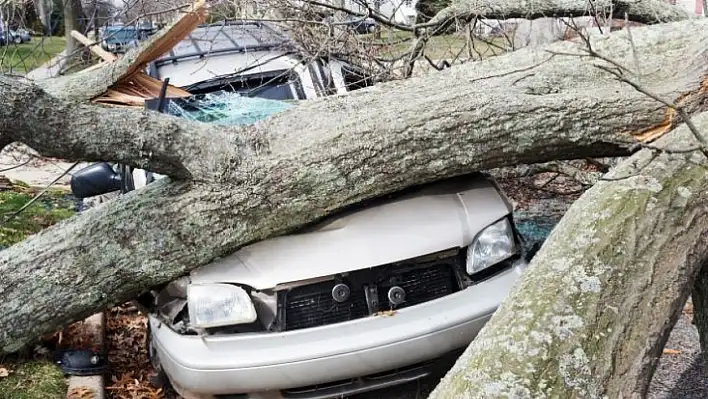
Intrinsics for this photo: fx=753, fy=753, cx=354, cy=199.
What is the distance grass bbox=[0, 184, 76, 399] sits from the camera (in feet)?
11.5

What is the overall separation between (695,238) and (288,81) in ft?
10.5

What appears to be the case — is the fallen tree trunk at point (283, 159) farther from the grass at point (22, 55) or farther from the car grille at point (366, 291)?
the grass at point (22, 55)

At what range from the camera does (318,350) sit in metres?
3.05

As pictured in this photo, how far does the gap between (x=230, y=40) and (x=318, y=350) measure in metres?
3.53

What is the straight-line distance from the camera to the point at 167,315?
3.40m

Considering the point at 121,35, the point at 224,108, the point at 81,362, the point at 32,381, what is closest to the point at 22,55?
the point at 121,35

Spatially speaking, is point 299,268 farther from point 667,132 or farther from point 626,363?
point 667,132

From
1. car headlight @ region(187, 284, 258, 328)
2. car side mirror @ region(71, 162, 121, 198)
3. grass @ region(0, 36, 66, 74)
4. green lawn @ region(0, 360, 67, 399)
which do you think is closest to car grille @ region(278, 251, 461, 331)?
car headlight @ region(187, 284, 258, 328)

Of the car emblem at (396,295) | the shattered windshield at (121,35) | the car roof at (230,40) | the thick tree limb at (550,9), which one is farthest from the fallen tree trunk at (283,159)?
the shattered windshield at (121,35)

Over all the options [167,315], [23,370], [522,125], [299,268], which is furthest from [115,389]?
[522,125]

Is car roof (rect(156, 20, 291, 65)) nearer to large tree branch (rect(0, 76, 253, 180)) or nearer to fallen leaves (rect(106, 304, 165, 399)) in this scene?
fallen leaves (rect(106, 304, 165, 399))

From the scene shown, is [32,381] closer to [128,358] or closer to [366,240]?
[128,358]

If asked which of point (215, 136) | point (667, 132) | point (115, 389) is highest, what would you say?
point (215, 136)

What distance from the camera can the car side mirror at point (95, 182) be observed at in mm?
4430
